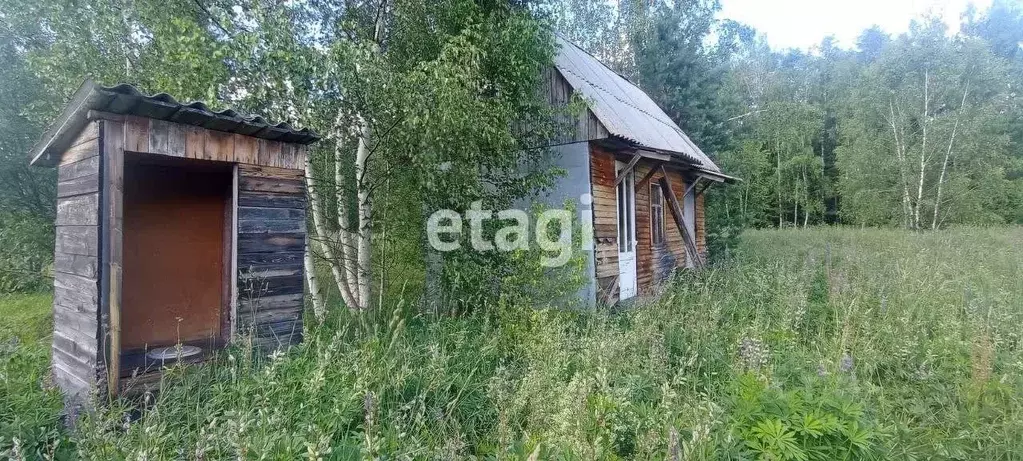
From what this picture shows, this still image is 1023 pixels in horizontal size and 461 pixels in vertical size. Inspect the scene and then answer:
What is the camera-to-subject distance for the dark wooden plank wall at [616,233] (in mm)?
7680

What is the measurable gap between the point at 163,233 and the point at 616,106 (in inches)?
307

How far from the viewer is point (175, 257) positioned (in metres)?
4.84

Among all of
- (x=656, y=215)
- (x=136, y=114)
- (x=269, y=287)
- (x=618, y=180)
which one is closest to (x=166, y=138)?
(x=136, y=114)

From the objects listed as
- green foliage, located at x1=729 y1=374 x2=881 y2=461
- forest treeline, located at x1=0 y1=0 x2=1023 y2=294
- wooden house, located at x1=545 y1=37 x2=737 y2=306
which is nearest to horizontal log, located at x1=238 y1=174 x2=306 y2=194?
forest treeline, located at x1=0 y1=0 x2=1023 y2=294

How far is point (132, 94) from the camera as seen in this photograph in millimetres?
3029

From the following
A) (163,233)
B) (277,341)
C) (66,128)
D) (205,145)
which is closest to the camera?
(66,128)

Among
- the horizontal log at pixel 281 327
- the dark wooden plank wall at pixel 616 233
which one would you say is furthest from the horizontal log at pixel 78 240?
the dark wooden plank wall at pixel 616 233

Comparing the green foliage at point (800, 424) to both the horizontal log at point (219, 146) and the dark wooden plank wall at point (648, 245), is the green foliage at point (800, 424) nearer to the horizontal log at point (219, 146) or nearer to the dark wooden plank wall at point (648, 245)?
the horizontal log at point (219, 146)

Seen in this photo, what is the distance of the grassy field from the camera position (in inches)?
92.3

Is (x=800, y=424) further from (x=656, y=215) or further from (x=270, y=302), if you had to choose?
(x=656, y=215)

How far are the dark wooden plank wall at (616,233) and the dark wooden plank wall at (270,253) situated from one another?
4.49 m

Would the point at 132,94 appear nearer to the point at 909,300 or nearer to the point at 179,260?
the point at 179,260

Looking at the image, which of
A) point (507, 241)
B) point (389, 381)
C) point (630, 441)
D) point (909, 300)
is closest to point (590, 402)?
point (630, 441)

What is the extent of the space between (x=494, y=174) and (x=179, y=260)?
12.3 ft
